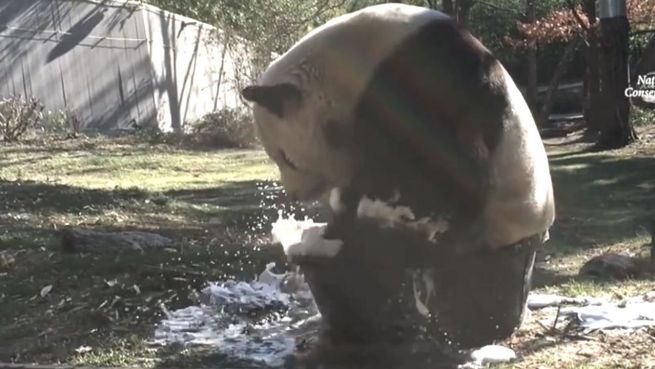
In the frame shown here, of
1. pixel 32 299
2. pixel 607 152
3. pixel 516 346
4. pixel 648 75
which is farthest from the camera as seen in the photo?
pixel 648 75

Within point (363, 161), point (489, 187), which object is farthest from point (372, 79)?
point (489, 187)

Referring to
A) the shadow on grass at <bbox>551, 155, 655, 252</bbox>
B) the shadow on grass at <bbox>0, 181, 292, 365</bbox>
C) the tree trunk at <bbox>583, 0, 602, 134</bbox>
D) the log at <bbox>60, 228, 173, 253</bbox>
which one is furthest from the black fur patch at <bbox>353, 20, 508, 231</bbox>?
the tree trunk at <bbox>583, 0, 602, 134</bbox>

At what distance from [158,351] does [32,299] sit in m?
1.43

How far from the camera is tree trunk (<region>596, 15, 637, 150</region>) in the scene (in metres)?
16.5

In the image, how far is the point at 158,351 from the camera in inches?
186

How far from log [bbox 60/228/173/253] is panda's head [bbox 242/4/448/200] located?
9.96 feet

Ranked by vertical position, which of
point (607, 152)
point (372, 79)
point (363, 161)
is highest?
point (372, 79)

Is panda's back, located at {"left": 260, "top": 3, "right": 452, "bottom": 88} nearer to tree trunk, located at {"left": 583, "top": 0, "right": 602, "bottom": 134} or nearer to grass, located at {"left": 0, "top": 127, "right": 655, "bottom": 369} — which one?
grass, located at {"left": 0, "top": 127, "right": 655, "bottom": 369}

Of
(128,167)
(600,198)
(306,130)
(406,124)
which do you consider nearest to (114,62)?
(128,167)

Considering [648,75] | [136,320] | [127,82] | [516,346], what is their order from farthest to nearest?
1. [127,82]
2. [648,75]
3. [136,320]
4. [516,346]

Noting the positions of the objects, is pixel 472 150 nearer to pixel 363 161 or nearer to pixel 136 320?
pixel 363 161

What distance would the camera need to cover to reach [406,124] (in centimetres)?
421

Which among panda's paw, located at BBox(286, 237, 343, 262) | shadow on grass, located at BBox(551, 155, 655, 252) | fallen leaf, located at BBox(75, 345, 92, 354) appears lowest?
shadow on grass, located at BBox(551, 155, 655, 252)

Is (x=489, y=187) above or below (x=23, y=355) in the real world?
above
